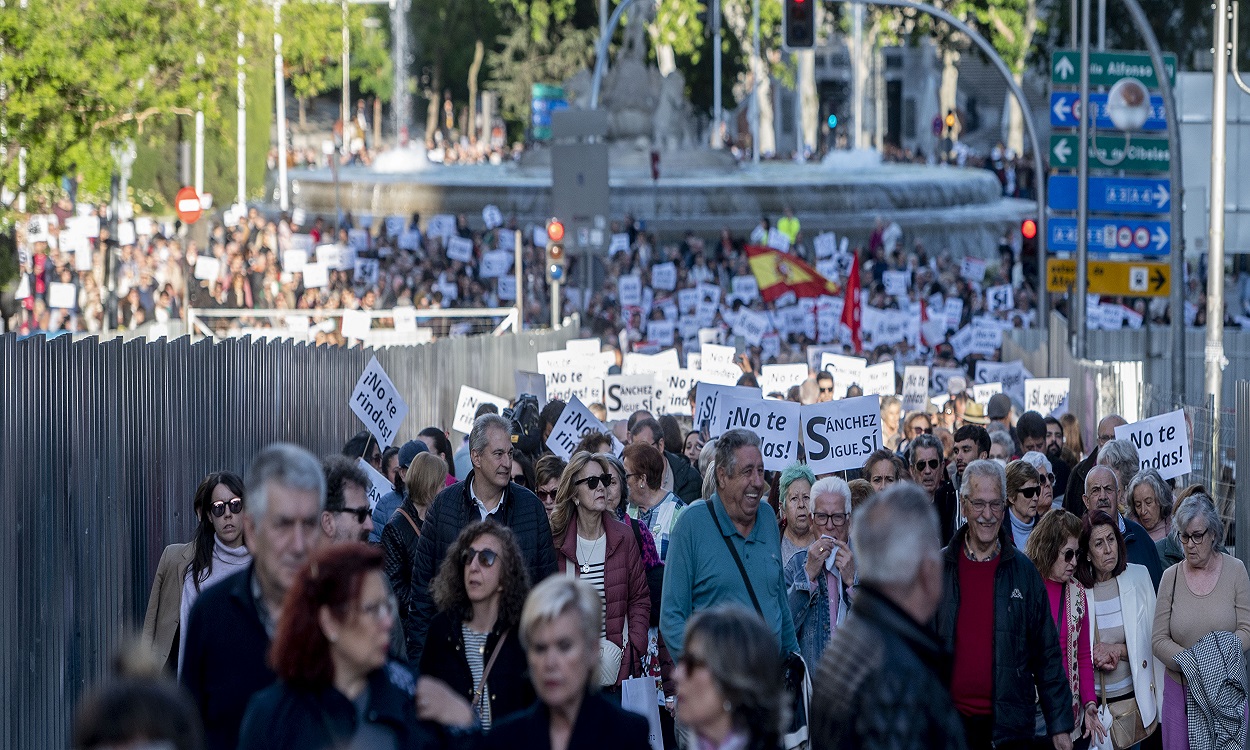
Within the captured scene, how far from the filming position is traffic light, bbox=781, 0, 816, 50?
26391 millimetres

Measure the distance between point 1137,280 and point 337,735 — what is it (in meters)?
22.4

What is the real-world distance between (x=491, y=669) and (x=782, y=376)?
14.9 metres

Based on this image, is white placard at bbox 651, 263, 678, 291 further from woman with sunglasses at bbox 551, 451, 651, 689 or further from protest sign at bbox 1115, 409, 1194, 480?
woman with sunglasses at bbox 551, 451, 651, 689

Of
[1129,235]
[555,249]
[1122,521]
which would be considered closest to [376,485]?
[1122,521]

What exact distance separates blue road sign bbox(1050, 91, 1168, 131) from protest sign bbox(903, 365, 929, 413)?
6.97 meters

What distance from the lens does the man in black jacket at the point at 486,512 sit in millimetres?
8188

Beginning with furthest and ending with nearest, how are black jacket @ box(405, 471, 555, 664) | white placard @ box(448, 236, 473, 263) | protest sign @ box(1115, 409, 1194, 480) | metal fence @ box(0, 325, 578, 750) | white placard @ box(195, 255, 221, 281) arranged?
white placard @ box(448, 236, 473, 263)
white placard @ box(195, 255, 221, 281)
protest sign @ box(1115, 409, 1194, 480)
metal fence @ box(0, 325, 578, 750)
black jacket @ box(405, 471, 555, 664)

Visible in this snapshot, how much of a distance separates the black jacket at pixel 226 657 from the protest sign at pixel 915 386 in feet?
51.4

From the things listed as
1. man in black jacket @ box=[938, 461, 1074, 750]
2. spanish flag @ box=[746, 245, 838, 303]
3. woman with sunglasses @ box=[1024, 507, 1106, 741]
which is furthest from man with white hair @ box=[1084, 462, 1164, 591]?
spanish flag @ box=[746, 245, 838, 303]

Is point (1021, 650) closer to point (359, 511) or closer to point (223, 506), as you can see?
point (359, 511)

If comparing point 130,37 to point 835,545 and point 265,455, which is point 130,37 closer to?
point 835,545

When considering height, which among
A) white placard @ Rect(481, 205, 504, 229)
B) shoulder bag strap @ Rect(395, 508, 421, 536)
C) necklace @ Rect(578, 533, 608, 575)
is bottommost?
necklace @ Rect(578, 533, 608, 575)

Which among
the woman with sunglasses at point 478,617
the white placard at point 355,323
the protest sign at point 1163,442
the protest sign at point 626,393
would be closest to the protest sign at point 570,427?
the protest sign at point 1163,442

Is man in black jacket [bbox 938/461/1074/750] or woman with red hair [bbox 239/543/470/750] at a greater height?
woman with red hair [bbox 239/543/470/750]
